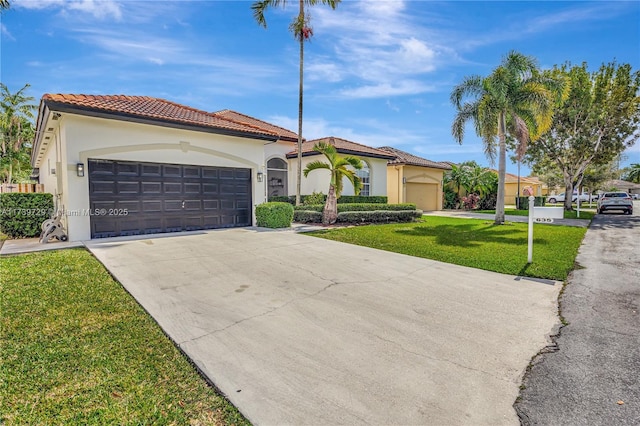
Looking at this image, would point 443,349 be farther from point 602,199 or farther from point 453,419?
point 602,199

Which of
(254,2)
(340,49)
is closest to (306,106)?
(340,49)

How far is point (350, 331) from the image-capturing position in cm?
395

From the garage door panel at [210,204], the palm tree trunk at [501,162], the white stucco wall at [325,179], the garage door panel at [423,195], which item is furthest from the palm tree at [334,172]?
the garage door panel at [423,195]

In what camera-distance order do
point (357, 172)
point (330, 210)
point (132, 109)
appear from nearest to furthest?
point (132, 109) < point (330, 210) < point (357, 172)

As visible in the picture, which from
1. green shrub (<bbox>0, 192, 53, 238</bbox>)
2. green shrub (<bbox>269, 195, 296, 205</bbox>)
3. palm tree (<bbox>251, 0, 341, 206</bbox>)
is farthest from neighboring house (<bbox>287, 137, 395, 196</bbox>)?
green shrub (<bbox>0, 192, 53, 238</bbox>)

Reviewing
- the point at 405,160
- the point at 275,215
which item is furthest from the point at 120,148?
the point at 405,160

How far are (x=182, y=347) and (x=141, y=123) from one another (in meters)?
9.76

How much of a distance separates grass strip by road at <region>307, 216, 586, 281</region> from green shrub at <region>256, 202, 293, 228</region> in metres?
1.78

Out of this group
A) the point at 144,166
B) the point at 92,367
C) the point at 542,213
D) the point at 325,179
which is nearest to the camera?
the point at 92,367

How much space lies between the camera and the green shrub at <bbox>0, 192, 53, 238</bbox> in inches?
412

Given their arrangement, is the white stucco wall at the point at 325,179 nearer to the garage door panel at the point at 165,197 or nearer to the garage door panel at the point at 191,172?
the garage door panel at the point at 165,197

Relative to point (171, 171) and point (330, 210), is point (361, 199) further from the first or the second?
point (171, 171)

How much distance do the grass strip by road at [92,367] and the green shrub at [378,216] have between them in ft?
36.5

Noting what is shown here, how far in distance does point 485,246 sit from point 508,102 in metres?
9.46
